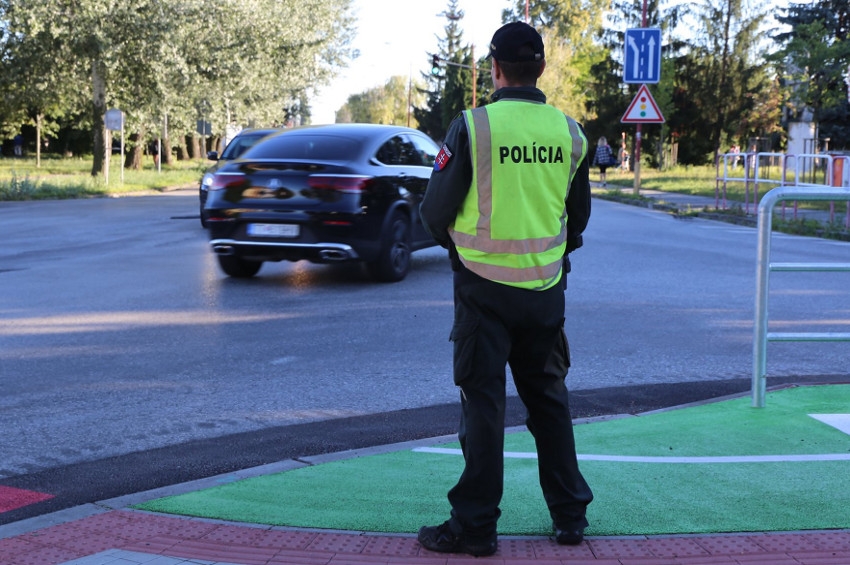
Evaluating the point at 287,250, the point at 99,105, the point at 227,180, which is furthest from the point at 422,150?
the point at 99,105

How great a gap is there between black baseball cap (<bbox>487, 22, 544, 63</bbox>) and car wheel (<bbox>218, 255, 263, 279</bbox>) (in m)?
8.90

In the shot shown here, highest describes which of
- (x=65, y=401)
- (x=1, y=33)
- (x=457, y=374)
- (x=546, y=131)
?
(x=1, y=33)

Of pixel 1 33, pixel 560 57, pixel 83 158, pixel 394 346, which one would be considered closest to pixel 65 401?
pixel 394 346

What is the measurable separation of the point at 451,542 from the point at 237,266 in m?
9.08

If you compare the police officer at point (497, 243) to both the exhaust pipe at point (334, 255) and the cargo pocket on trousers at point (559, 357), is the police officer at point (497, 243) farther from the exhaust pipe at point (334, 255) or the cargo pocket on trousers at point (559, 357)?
the exhaust pipe at point (334, 255)

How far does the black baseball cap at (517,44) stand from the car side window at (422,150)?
9094 mm

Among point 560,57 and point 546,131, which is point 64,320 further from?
point 560,57

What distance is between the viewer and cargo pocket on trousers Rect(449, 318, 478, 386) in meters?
3.78

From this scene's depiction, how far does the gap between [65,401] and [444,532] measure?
3.60 meters

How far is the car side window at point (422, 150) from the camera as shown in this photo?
13.1 meters

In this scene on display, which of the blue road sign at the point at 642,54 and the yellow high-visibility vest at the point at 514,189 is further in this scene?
the blue road sign at the point at 642,54

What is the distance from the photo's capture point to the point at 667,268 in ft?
44.7

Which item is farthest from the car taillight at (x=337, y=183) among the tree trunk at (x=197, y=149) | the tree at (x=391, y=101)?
the tree at (x=391, y=101)

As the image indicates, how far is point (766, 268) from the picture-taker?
605cm
